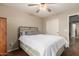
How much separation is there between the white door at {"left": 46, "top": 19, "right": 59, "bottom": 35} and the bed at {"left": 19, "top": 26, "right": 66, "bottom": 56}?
97 millimetres

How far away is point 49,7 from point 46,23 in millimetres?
324

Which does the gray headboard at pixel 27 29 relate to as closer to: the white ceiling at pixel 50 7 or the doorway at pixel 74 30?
the white ceiling at pixel 50 7

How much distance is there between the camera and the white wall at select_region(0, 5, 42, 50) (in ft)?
Answer: 5.35

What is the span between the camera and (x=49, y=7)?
1568 mm

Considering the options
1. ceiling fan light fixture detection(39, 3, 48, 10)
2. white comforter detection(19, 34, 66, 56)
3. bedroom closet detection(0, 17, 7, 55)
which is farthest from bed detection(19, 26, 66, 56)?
ceiling fan light fixture detection(39, 3, 48, 10)

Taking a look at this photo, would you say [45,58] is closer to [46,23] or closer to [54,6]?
[46,23]

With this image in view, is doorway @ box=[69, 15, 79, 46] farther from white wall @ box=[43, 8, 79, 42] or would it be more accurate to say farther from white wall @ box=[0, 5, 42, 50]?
white wall @ box=[0, 5, 42, 50]

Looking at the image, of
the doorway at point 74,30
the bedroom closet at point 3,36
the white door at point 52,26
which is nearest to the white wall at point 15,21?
the bedroom closet at point 3,36

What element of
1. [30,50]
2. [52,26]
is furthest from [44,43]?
[52,26]

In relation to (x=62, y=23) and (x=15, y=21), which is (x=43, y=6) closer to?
(x=62, y=23)

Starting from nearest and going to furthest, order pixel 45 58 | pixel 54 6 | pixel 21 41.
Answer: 1. pixel 45 58
2. pixel 54 6
3. pixel 21 41

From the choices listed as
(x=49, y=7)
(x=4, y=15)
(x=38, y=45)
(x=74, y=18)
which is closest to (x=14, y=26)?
(x=4, y=15)

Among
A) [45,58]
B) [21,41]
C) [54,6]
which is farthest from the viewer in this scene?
[21,41]

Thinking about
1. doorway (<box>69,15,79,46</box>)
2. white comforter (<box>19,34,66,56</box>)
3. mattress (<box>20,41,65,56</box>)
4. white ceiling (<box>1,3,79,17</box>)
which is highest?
white ceiling (<box>1,3,79,17</box>)
